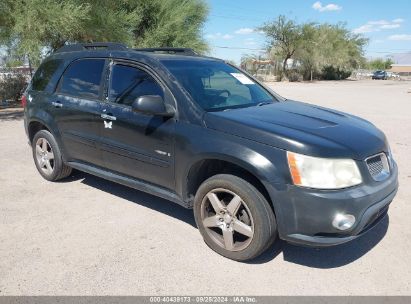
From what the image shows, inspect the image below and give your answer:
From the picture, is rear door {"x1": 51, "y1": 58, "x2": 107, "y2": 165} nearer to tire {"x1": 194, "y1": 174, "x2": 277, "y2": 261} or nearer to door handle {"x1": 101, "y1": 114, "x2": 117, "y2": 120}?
door handle {"x1": 101, "y1": 114, "x2": 117, "y2": 120}

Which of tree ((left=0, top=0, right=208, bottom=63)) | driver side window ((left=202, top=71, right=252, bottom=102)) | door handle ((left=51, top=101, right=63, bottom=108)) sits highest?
tree ((left=0, top=0, right=208, bottom=63))

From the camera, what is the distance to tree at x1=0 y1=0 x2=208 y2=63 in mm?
11781

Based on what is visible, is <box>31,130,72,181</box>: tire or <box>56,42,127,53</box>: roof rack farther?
<box>31,130,72,181</box>: tire

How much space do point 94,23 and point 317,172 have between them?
13.3 m

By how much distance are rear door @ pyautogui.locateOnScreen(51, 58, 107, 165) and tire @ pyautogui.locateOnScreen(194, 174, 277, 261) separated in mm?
1599

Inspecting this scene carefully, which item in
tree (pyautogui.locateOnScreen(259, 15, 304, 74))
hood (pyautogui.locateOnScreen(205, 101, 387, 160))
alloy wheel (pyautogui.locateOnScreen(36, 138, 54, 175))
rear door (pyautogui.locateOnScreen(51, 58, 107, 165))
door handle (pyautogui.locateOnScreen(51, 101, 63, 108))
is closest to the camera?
hood (pyautogui.locateOnScreen(205, 101, 387, 160))

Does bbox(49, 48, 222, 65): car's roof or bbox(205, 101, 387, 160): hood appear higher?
bbox(49, 48, 222, 65): car's roof

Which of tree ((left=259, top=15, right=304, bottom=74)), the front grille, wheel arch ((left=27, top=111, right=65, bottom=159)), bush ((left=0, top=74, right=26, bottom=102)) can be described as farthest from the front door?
tree ((left=259, top=15, right=304, bottom=74))

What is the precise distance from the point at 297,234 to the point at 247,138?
856mm

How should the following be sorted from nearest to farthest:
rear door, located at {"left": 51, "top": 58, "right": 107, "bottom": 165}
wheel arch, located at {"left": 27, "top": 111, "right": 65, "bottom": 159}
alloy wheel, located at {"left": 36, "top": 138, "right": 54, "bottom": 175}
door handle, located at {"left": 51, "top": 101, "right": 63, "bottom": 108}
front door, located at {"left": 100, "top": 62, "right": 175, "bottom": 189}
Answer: front door, located at {"left": 100, "top": 62, "right": 175, "bottom": 189}
rear door, located at {"left": 51, "top": 58, "right": 107, "bottom": 165}
door handle, located at {"left": 51, "top": 101, "right": 63, "bottom": 108}
wheel arch, located at {"left": 27, "top": 111, "right": 65, "bottom": 159}
alloy wheel, located at {"left": 36, "top": 138, "right": 54, "bottom": 175}

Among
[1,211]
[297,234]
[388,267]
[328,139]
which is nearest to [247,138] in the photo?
[328,139]

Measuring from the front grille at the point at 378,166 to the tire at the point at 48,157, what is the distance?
3.82m

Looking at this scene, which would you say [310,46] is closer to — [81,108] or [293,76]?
[293,76]

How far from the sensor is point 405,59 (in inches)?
6329
